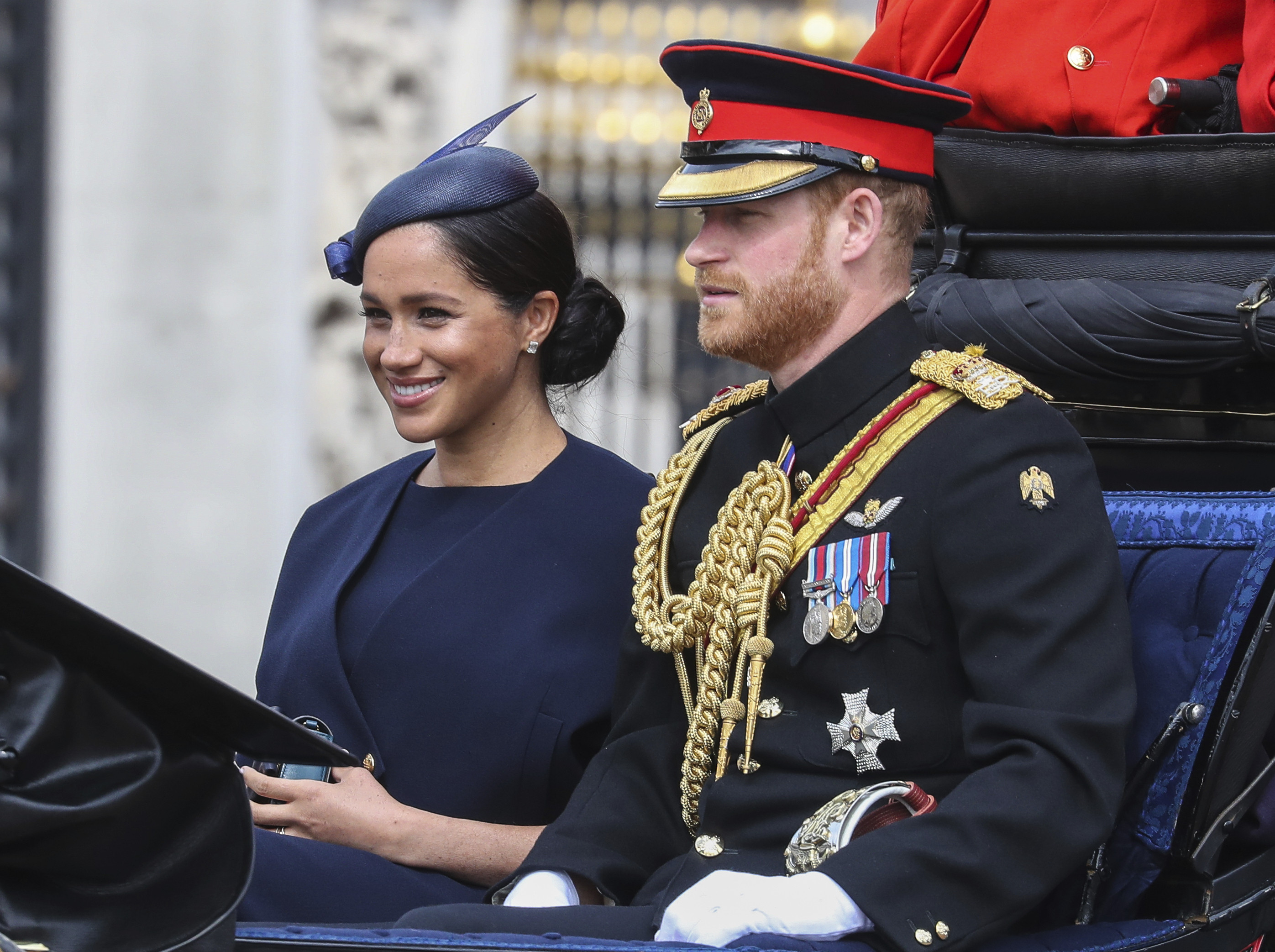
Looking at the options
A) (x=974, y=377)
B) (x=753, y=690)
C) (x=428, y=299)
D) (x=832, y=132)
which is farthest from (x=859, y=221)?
(x=428, y=299)

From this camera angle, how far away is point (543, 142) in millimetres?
7367

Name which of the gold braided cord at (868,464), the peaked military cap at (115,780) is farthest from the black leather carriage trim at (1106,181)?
the peaked military cap at (115,780)

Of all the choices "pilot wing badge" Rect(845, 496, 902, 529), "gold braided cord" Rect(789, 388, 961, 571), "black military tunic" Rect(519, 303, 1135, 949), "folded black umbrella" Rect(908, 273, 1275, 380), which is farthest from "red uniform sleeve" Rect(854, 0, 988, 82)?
"pilot wing badge" Rect(845, 496, 902, 529)

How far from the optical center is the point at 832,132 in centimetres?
235

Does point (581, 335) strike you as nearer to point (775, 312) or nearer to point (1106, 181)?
point (775, 312)

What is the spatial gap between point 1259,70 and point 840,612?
0.99 m

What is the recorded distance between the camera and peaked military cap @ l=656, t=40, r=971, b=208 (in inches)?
92.0

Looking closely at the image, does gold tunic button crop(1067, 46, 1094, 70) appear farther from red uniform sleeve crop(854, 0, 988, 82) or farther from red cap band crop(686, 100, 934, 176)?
red cap band crop(686, 100, 934, 176)

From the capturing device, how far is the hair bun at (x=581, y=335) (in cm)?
295

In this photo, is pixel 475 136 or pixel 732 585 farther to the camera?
pixel 475 136

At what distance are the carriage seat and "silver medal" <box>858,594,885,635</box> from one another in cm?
36

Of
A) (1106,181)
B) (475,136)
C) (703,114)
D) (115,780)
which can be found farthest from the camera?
(475,136)

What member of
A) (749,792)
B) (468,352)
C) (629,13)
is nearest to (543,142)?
(629,13)

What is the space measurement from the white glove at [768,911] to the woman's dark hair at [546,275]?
1167 mm
